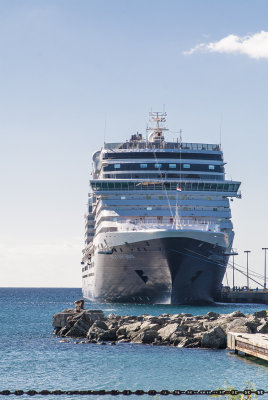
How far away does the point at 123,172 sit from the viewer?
67.1 meters

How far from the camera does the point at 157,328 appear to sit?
37.8 meters

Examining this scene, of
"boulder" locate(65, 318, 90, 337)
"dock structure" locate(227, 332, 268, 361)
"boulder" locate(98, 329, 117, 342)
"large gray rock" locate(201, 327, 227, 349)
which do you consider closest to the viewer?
"dock structure" locate(227, 332, 268, 361)

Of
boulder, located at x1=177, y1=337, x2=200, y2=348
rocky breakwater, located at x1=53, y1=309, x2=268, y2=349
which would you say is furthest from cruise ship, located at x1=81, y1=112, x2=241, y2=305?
boulder, located at x1=177, y1=337, x2=200, y2=348

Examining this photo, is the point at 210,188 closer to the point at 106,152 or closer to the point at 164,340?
the point at 106,152

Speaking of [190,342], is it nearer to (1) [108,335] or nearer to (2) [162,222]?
(1) [108,335]

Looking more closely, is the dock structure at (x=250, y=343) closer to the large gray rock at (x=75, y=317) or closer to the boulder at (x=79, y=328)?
the boulder at (x=79, y=328)

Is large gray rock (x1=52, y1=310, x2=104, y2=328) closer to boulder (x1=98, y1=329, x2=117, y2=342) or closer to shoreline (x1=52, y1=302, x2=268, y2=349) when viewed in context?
shoreline (x1=52, y1=302, x2=268, y2=349)

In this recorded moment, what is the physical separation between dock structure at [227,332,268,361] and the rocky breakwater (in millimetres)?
925

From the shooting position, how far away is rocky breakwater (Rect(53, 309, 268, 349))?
112 ft

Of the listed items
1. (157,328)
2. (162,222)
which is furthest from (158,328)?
(162,222)

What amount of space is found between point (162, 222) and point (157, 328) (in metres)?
25.6

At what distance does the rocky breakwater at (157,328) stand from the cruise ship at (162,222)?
1310cm

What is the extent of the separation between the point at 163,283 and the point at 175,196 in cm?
953

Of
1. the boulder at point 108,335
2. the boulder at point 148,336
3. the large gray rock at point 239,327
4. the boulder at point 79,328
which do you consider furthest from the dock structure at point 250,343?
the boulder at point 79,328
